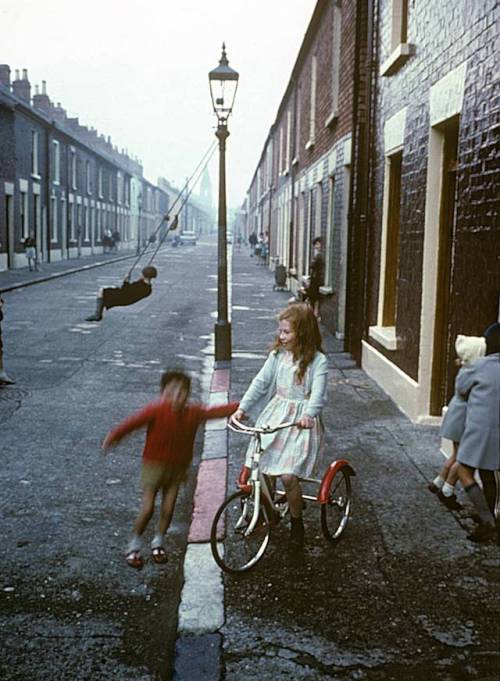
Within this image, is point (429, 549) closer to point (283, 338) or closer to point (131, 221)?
point (283, 338)

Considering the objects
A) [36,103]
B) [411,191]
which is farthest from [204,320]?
[36,103]

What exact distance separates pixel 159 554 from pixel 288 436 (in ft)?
3.40

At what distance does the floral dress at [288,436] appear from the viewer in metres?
4.85

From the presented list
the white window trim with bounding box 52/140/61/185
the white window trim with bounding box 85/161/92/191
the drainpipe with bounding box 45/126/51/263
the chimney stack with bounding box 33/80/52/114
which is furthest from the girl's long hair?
the white window trim with bounding box 85/161/92/191

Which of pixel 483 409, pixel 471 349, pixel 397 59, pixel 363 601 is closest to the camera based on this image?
pixel 363 601

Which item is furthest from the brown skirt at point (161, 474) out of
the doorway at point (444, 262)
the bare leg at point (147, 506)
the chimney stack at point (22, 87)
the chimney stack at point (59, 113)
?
the chimney stack at point (59, 113)

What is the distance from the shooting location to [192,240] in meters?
82.6

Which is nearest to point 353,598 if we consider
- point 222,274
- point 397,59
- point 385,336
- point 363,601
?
point 363,601

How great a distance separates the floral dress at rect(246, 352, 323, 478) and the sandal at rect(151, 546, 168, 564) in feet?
2.41

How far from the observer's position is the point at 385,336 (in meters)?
10.1

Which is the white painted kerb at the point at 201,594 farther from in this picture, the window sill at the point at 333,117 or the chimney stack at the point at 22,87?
the chimney stack at the point at 22,87

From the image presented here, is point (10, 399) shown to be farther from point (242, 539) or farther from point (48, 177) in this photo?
point (48, 177)

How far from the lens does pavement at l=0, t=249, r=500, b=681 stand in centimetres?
370

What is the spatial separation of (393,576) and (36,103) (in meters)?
45.5
